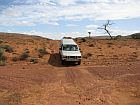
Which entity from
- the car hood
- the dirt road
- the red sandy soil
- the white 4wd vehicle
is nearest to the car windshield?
the white 4wd vehicle

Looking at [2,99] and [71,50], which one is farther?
[71,50]

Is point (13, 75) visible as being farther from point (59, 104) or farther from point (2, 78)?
point (59, 104)

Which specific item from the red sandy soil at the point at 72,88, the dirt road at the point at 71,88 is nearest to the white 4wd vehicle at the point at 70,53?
the red sandy soil at the point at 72,88

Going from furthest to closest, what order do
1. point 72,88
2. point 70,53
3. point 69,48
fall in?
1. point 69,48
2. point 70,53
3. point 72,88

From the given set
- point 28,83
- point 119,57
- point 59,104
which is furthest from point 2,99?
point 119,57

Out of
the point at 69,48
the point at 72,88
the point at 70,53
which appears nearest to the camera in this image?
the point at 72,88

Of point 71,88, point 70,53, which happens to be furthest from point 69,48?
point 71,88

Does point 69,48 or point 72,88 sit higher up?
point 69,48

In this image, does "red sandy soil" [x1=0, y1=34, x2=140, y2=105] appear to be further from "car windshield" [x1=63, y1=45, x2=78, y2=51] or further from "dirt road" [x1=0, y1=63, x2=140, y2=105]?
"car windshield" [x1=63, y1=45, x2=78, y2=51]

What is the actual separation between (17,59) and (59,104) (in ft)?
62.0

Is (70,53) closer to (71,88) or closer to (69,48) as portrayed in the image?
(69,48)

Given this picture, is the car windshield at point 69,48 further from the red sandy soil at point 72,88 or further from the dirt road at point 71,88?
the dirt road at point 71,88

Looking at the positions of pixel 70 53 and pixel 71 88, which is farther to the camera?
pixel 70 53

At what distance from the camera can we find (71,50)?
1178 inches
